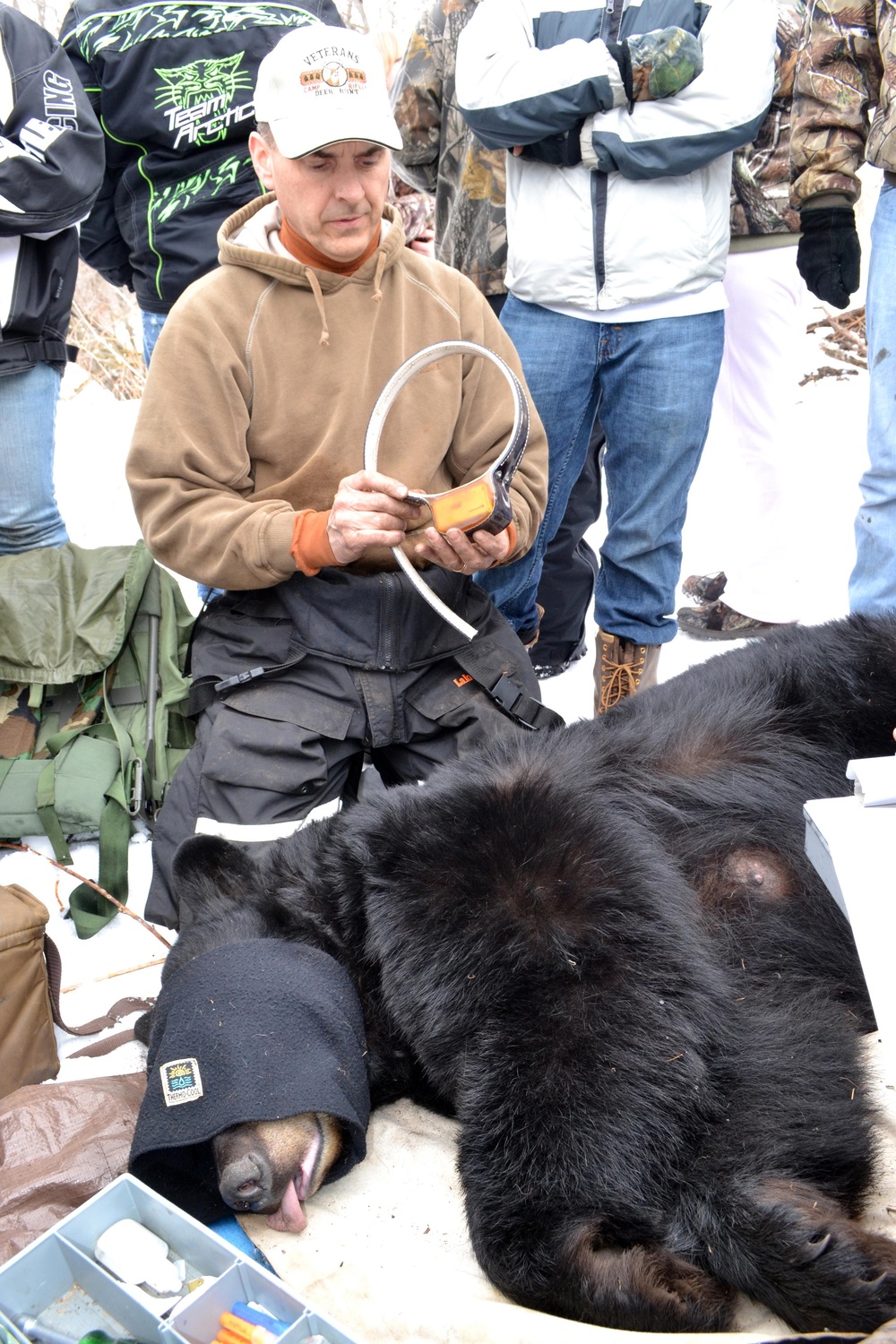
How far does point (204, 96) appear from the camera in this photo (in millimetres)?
3588

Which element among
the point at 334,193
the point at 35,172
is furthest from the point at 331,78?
the point at 35,172

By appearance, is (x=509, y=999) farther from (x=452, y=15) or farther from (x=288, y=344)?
(x=452, y=15)

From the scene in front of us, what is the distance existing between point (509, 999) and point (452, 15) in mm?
3307

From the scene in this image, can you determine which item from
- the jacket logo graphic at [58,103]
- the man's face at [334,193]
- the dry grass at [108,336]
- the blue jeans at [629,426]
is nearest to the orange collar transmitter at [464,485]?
the man's face at [334,193]

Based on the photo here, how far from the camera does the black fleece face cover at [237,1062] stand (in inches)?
66.8

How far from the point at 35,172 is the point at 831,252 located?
7.53 ft

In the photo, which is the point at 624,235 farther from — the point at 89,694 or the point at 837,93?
the point at 89,694

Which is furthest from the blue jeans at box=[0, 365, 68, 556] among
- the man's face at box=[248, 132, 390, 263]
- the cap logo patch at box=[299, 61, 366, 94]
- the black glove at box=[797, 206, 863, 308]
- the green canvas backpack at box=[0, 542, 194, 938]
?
the black glove at box=[797, 206, 863, 308]

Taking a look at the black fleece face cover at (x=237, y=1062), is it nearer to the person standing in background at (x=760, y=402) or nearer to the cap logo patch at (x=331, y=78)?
the cap logo patch at (x=331, y=78)

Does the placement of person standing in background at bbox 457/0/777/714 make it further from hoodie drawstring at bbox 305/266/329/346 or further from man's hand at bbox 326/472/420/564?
man's hand at bbox 326/472/420/564

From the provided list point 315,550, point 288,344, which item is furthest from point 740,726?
point 288,344

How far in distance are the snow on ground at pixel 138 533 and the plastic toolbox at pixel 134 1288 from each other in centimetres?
84

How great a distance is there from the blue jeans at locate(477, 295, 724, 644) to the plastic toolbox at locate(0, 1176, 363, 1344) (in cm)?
215

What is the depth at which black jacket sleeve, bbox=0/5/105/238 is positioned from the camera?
326 cm
